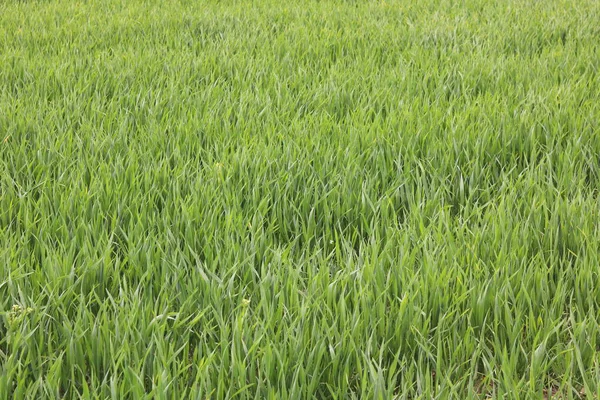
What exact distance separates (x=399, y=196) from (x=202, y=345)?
2.60 ft

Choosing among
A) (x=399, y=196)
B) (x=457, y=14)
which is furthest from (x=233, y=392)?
(x=457, y=14)

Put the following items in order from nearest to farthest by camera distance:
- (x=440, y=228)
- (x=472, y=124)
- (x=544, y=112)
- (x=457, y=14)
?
(x=440, y=228), (x=472, y=124), (x=544, y=112), (x=457, y=14)

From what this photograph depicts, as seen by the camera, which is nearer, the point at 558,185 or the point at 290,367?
the point at 290,367

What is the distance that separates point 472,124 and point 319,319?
118 centimetres

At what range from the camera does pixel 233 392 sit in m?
1.06

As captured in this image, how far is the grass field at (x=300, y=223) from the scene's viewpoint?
1.12m

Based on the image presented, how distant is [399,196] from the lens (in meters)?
1.78

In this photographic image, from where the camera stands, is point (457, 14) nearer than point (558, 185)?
No

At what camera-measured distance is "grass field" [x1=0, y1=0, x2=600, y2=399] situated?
112 cm

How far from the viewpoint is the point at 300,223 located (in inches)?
67.2

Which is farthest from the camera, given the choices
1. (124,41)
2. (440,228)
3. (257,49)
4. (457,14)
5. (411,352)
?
(457,14)

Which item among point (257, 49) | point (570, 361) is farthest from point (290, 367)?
point (257, 49)

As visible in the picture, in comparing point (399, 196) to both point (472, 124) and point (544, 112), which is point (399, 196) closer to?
point (472, 124)

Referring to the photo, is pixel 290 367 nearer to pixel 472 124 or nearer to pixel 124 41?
pixel 472 124
